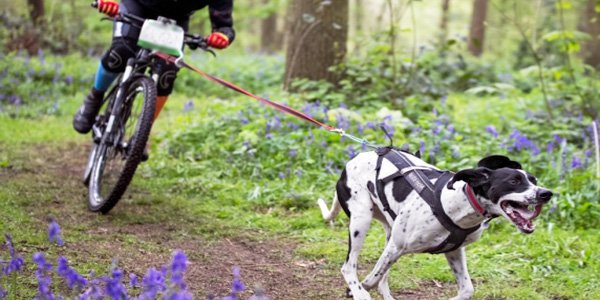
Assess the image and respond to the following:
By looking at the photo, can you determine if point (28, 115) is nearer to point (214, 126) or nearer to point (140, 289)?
point (214, 126)

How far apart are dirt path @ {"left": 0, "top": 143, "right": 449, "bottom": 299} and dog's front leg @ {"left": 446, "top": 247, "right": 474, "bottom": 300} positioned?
0.45 metres

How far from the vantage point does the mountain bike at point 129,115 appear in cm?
507

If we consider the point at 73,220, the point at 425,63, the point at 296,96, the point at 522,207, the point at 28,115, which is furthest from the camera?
the point at 425,63

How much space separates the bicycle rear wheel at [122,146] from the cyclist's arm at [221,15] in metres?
0.74

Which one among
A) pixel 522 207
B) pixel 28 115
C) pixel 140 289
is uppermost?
pixel 522 207

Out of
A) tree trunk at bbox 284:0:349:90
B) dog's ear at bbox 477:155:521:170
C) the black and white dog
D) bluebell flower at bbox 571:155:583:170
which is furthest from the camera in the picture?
tree trunk at bbox 284:0:349:90

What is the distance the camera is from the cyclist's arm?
5.63 m

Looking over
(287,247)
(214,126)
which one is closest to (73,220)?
(287,247)

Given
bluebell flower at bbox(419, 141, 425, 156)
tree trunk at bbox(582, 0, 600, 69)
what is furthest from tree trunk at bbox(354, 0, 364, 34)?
bluebell flower at bbox(419, 141, 425, 156)

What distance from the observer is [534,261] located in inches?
193

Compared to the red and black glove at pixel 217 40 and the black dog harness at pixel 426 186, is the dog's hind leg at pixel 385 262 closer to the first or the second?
the black dog harness at pixel 426 186

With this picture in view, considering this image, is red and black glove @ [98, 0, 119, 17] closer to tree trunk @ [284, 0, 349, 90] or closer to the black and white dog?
the black and white dog

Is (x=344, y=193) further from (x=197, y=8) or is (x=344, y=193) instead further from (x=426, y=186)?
(x=197, y=8)

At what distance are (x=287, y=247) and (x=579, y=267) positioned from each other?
197 cm
